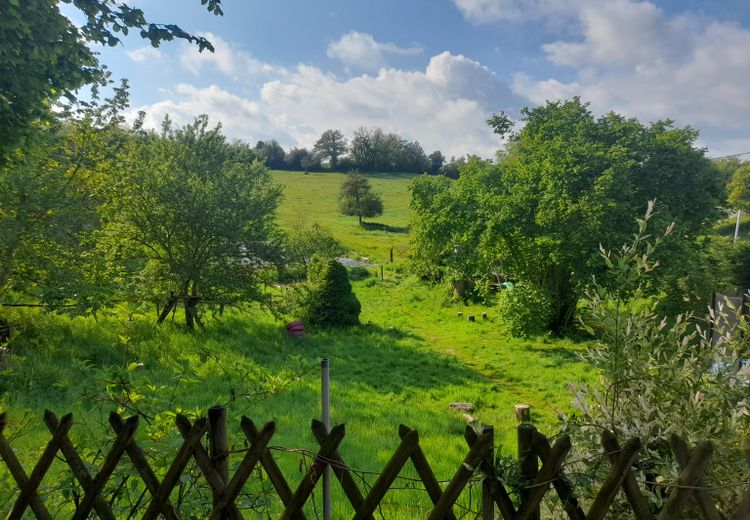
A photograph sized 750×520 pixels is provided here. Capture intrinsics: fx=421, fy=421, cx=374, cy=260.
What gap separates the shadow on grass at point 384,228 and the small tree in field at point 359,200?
1184mm

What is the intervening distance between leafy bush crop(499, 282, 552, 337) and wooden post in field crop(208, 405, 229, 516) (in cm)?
1451

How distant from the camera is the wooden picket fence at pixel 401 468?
5.87 ft

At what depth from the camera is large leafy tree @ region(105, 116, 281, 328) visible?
41.6 feet

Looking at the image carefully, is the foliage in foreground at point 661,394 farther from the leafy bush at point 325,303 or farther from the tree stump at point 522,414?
the leafy bush at point 325,303

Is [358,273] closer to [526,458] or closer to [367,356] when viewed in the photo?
[367,356]

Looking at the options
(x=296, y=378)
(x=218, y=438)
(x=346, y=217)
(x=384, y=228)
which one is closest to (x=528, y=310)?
(x=296, y=378)

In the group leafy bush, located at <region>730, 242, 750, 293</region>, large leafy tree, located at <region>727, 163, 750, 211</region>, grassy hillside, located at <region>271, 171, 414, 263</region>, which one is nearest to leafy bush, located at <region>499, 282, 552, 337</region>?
leafy bush, located at <region>730, 242, 750, 293</region>

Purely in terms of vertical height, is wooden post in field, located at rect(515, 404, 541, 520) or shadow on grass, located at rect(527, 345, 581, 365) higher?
wooden post in field, located at rect(515, 404, 541, 520)

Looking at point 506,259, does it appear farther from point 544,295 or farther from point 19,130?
point 19,130

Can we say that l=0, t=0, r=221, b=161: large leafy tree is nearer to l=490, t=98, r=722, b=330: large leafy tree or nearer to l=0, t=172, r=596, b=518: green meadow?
l=0, t=172, r=596, b=518: green meadow

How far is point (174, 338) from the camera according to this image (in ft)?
39.3

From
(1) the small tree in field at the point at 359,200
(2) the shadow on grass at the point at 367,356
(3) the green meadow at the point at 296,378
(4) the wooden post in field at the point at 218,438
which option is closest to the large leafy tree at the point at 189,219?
(3) the green meadow at the point at 296,378

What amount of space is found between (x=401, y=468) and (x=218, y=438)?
955 millimetres

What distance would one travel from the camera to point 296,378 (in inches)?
159
